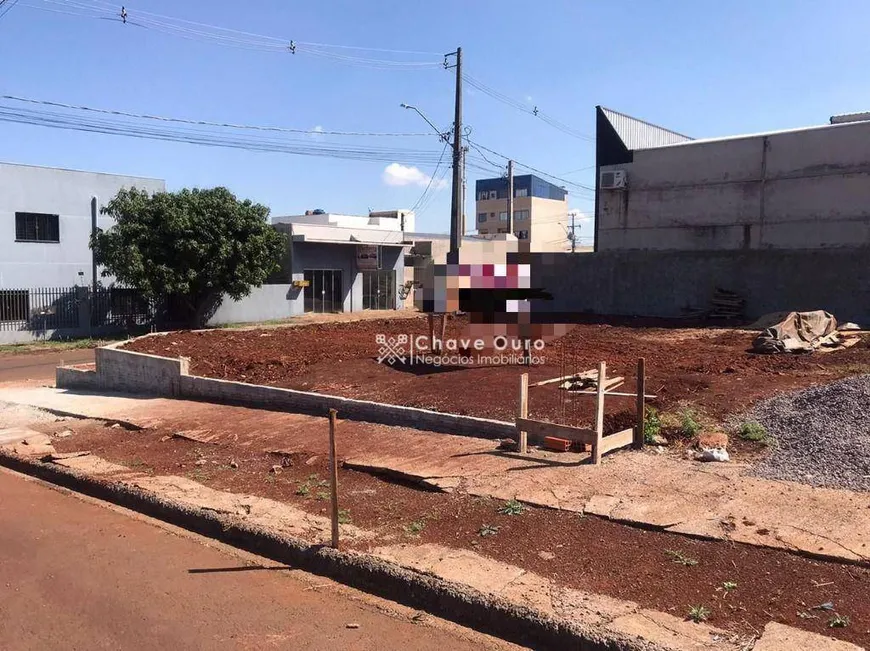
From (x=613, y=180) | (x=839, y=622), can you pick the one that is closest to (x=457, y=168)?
(x=613, y=180)

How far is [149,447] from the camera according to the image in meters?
9.55

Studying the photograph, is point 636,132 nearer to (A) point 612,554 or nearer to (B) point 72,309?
(B) point 72,309

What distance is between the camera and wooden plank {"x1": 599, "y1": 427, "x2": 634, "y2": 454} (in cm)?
729

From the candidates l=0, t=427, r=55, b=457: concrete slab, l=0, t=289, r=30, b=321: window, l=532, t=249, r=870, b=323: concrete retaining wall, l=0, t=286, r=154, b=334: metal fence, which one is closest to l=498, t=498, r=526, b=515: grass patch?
l=0, t=427, r=55, b=457: concrete slab

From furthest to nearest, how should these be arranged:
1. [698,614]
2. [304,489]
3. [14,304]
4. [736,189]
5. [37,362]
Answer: [736,189] < [14,304] < [37,362] < [304,489] < [698,614]

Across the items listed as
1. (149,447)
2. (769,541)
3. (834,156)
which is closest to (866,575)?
(769,541)

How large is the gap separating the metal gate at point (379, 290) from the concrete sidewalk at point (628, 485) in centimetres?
2990

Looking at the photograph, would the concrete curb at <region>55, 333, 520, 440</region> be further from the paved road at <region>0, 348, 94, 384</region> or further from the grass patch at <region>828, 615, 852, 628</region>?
the grass patch at <region>828, 615, 852, 628</region>

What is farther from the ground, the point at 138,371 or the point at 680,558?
the point at 138,371

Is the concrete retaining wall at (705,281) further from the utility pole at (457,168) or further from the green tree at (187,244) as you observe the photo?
the green tree at (187,244)

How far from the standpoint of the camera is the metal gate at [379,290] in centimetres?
3978

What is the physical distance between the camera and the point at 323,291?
1453 inches

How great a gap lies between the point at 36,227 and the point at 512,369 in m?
22.6

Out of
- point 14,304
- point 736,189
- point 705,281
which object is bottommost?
point 14,304
